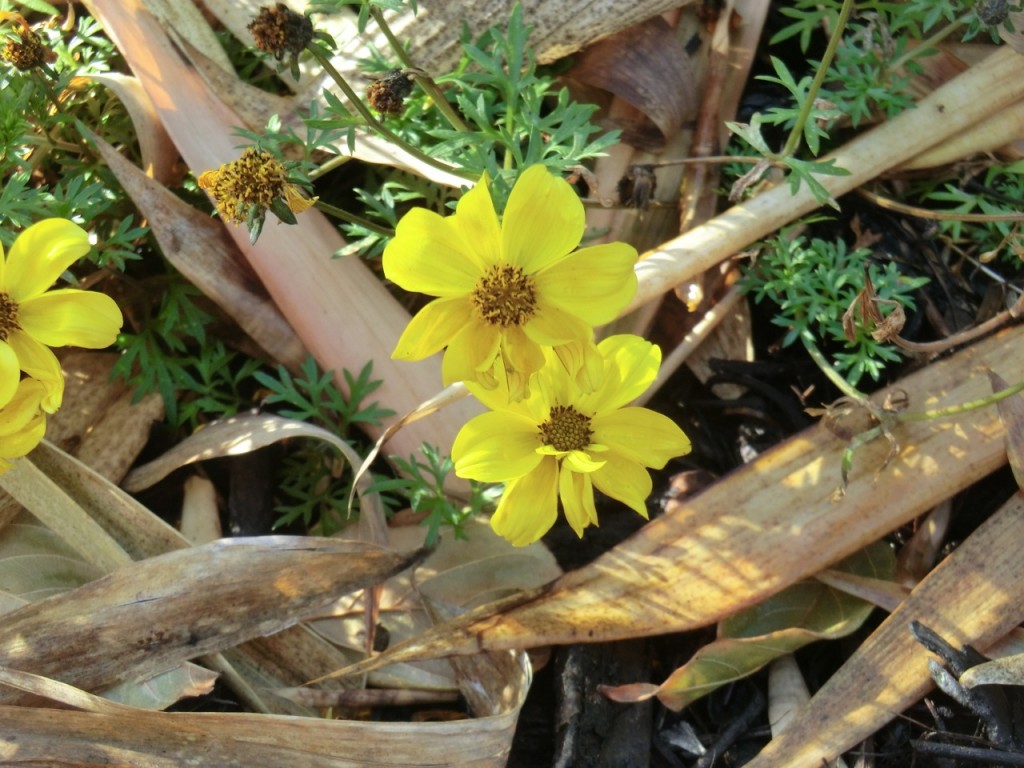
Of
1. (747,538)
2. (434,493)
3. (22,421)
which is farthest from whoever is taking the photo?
(434,493)

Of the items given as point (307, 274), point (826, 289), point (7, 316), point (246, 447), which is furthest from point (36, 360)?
point (826, 289)

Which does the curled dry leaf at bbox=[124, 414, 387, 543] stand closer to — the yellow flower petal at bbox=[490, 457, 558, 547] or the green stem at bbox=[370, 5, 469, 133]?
the yellow flower petal at bbox=[490, 457, 558, 547]

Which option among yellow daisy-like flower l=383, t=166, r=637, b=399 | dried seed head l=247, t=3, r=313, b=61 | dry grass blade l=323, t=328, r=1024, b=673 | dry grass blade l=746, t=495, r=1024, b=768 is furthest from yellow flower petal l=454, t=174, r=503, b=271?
dry grass blade l=746, t=495, r=1024, b=768

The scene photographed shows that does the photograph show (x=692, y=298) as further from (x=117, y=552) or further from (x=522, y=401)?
(x=117, y=552)

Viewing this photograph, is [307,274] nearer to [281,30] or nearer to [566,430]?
[281,30]

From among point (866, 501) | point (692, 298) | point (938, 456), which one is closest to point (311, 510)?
point (692, 298)

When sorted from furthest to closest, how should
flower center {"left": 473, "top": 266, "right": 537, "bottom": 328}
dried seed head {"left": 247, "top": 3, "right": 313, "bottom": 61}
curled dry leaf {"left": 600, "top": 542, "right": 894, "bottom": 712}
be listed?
curled dry leaf {"left": 600, "top": 542, "right": 894, "bottom": 712} < dried seed head {"left": 247, "top": 3, "right": 313, "bottom": 61} < flower center {"left": 473, "top": 266, "right": 537, "bottom": 328}

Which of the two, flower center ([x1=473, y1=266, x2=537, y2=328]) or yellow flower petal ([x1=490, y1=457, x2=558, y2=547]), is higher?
flower center ([x1=473, y1=266, x2=537, y2=328])
